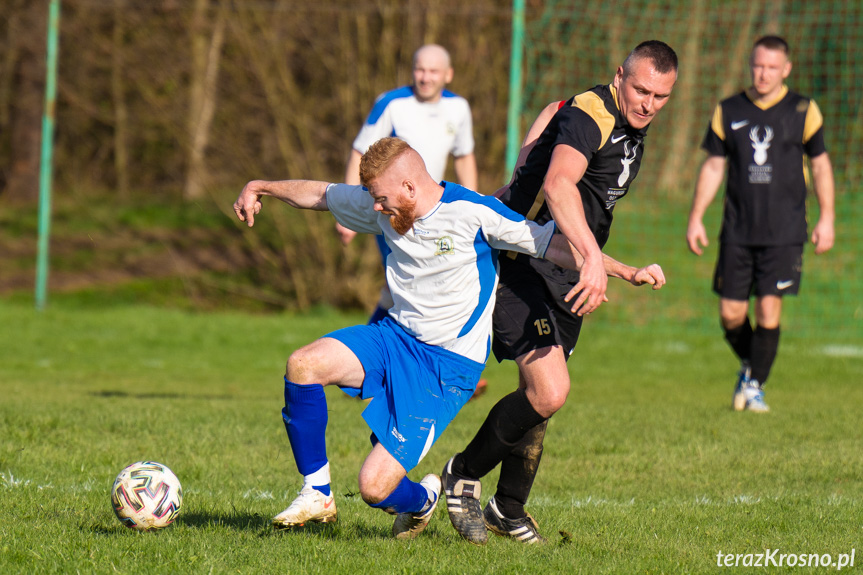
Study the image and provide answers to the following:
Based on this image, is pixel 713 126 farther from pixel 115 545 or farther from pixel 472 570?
pixel 115 545

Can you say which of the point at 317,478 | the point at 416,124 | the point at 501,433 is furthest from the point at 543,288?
the point at 416,124

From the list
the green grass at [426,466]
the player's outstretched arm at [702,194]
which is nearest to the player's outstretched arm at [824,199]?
the player's outstretched arm at [702,194]

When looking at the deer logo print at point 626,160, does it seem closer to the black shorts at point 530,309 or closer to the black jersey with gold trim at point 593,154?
the black jersey with gold trim at point 593,154

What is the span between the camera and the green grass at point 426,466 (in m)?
3.87

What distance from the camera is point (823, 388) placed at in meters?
8.74

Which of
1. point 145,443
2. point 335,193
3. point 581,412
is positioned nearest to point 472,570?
point 335,193

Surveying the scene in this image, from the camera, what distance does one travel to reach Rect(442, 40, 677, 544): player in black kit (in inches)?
160

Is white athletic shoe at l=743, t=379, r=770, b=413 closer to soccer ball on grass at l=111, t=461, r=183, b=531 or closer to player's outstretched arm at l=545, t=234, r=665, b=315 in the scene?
player's outstretched arm at l=545, t=234, r=665, b=315

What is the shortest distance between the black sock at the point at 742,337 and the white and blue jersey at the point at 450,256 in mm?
3989

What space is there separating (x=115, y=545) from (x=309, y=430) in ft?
2.80

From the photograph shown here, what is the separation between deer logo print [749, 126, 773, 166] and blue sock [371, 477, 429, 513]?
4.57 m

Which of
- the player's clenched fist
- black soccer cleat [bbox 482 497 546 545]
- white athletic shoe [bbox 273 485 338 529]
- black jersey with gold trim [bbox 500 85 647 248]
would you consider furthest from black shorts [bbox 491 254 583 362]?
the player's clenched fist

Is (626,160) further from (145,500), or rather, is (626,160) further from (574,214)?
(145,500)

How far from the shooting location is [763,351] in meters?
7.46
